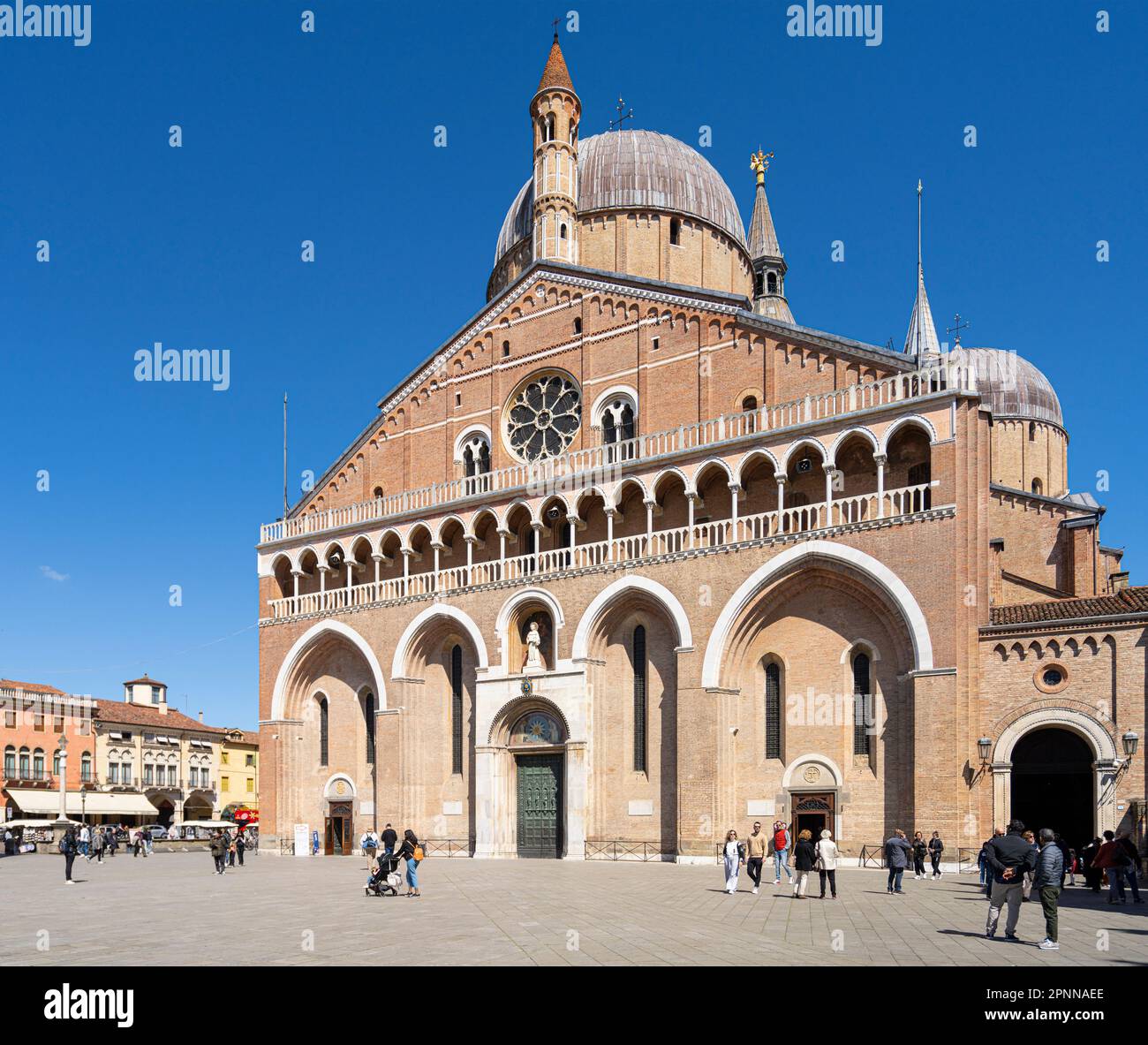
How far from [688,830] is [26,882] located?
1570 centimetres

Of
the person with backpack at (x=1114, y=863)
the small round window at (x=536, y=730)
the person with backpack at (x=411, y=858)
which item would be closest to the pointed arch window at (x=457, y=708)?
the small round window at (x=536, y=730)

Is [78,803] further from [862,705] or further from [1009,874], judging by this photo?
[1009,874]

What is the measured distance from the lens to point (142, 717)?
69375mm

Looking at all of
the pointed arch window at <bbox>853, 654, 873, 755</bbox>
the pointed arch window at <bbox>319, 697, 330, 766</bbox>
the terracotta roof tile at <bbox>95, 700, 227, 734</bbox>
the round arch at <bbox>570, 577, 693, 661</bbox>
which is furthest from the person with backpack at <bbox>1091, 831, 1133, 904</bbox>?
the terracotta roof tile at <bbox>95, 700, 227, 734</bbox>

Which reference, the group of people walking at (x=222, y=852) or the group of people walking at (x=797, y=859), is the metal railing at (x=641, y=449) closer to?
the group of people walking at (x=797, y=859)

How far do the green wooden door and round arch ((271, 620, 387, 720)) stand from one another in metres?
5.67

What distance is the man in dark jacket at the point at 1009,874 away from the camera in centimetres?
1391

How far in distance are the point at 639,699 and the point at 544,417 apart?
9526 mm

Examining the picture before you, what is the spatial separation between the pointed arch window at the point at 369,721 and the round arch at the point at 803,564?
44.8 ft

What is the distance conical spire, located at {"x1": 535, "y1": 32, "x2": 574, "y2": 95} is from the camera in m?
39.0

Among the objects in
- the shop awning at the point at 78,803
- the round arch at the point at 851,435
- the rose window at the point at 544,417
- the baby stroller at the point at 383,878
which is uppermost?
the rose window at the point at 544,417

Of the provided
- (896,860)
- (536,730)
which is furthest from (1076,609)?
(536,730)

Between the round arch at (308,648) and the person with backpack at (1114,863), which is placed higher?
the round arch at (308,648)

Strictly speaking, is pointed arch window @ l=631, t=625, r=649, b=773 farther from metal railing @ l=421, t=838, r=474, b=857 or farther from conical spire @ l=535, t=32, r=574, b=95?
conical spire @ l=535, t=32, r=574, b=95
